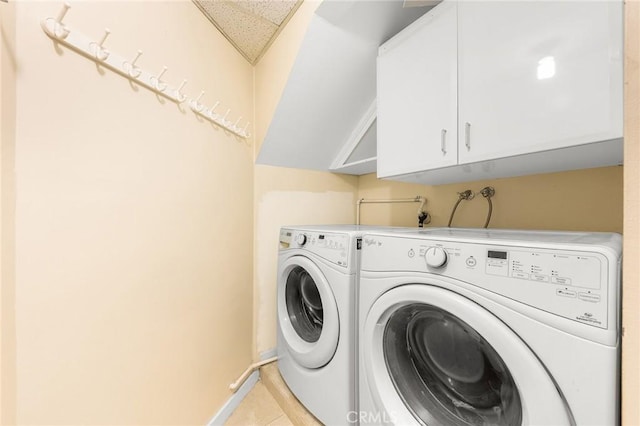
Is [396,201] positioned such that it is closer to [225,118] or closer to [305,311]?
[305,311]

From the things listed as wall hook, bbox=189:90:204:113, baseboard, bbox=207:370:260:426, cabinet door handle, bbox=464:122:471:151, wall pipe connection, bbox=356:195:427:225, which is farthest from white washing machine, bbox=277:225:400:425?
wall hook, bbox=189:90:204:113

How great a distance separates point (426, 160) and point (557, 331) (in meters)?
0.69

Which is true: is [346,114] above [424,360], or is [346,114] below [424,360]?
above

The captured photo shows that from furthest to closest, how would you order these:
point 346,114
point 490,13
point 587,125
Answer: point 346,114
point 490,13
point 587,125

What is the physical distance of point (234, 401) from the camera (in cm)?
132

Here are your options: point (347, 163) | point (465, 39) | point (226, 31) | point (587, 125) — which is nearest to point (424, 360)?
point (587, 125)

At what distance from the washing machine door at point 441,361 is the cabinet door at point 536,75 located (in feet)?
1.81

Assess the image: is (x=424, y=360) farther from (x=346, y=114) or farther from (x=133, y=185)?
(x=346, y=114)

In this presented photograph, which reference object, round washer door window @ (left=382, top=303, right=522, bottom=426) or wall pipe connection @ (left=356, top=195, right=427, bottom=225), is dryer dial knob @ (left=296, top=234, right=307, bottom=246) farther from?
wall pipe connection @ (left=356, top=195, right=427, bottom=225)

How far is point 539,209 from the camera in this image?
113 cm

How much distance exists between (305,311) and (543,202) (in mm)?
1334

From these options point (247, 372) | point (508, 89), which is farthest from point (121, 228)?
point (508, 89)

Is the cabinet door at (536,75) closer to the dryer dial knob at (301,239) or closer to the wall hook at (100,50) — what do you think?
the dryer dial knob at (301,239)

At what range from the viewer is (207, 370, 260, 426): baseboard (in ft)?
3.93
